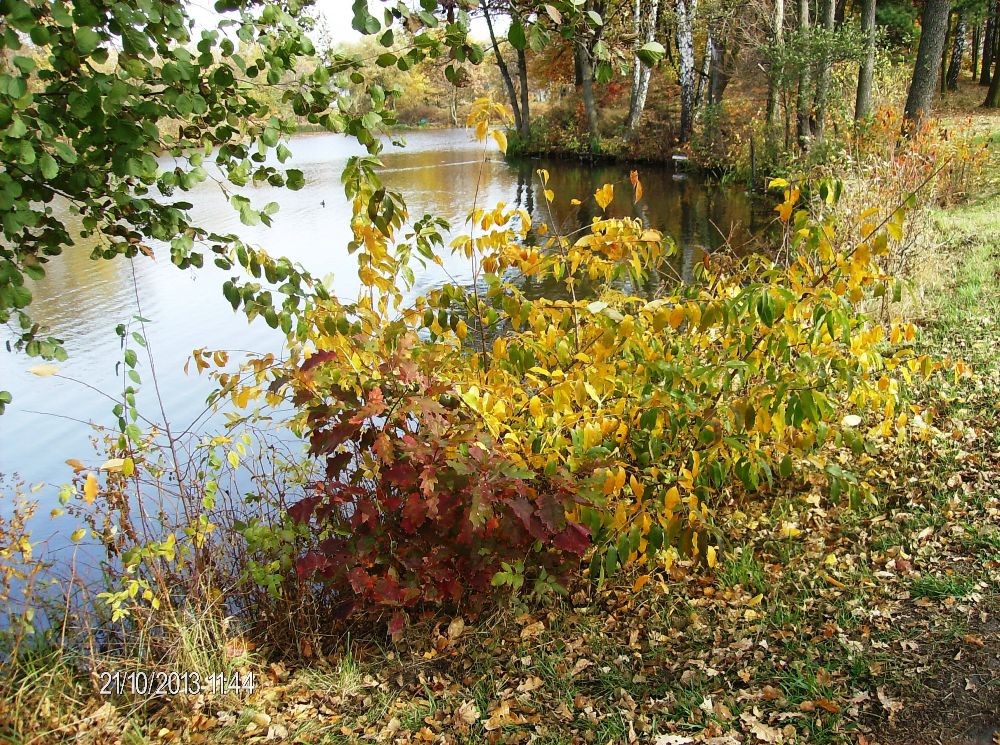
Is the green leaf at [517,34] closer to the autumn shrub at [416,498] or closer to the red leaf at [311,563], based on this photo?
the autumn shrub at [416,498]

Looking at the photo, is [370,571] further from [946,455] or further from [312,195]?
[312,195]

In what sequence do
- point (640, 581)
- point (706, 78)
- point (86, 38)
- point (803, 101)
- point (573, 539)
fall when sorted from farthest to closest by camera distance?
point (706, 78) < point (803, 101) < point (640, 581) < point (573, 539) < point (86, 38)

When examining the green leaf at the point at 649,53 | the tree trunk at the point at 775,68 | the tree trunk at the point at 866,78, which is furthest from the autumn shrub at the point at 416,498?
the tree trunk at the point at 775,68

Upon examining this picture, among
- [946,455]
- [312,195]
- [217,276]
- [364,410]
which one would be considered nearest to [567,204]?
[312,195]

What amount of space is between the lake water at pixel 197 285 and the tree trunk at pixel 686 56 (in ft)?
5.42

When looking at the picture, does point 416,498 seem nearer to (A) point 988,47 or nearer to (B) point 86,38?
(B) point 86,38

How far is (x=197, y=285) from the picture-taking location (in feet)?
39.3

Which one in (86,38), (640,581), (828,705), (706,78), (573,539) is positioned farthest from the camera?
(706,78)

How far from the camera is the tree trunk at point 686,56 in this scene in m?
20.8

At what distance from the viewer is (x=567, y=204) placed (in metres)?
18.4

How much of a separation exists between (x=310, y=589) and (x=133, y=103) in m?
2.33

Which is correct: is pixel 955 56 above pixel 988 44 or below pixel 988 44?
below

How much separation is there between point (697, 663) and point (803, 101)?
15985mm

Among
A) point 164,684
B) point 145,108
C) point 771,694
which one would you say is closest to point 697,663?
point 771,694
